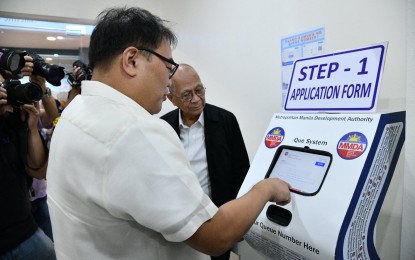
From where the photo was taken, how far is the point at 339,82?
949 millimetres

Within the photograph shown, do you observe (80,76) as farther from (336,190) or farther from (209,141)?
(336,190)

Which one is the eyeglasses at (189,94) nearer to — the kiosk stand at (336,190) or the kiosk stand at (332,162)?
the kiosk stand at (332,162)

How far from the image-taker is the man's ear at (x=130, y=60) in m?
0.74

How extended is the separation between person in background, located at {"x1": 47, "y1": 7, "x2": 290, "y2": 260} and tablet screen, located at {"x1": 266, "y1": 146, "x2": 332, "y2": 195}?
0.10m

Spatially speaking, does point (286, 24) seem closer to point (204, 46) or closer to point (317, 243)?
point (204, 46)

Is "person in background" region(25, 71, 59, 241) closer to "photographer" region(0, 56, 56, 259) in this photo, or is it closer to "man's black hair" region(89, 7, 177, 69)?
"photographer" region(0, 56, 56, 259)

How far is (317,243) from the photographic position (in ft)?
2.62

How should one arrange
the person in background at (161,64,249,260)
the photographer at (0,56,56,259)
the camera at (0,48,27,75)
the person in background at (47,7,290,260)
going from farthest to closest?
1. the person in background at (161,64,249,260)
2. the camera at (0,48,27,75)
3. the photographer at (0,56,56,259)
4. the person in background at (47,7,290,260)

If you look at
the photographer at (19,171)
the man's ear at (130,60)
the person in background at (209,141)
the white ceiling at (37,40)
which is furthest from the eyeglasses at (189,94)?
the white ceiling at (37,40)

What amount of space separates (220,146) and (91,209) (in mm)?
1102

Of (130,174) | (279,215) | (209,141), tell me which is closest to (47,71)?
(209,141)

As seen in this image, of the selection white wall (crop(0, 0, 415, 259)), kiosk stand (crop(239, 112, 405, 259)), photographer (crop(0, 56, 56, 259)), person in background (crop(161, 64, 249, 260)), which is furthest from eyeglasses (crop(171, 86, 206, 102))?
kiosk stand (crop(239, 112, 405, 259))

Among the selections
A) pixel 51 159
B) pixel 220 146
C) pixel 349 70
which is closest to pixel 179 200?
pixel 51 159

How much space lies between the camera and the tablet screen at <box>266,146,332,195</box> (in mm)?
877
